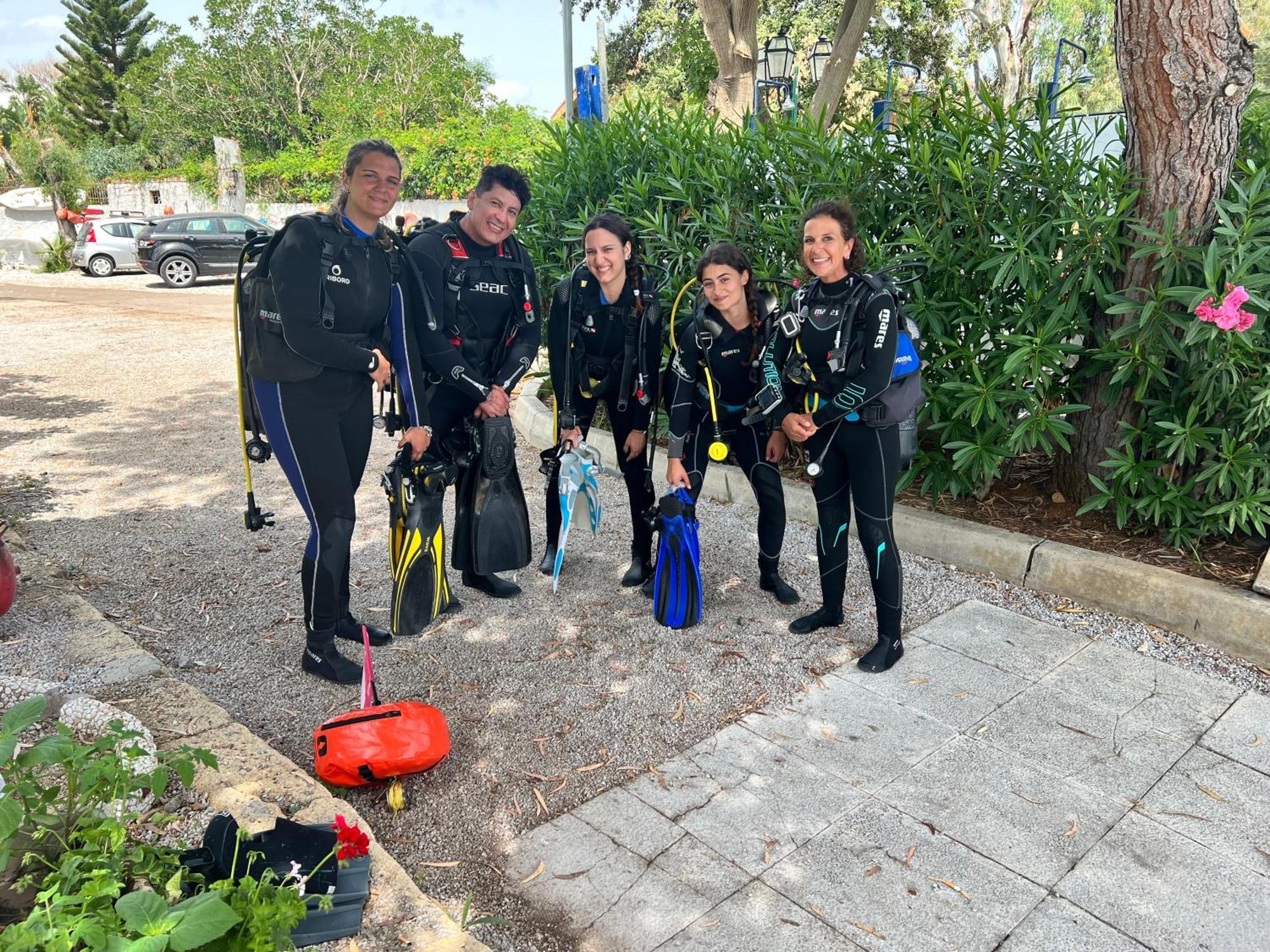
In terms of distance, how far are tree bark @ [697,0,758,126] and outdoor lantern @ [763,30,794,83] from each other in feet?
1.85

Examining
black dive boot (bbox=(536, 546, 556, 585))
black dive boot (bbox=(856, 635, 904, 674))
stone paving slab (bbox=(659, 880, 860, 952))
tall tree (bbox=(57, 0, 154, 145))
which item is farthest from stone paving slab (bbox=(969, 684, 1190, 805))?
tall tree (bbox=(57, 0, 154, 145))

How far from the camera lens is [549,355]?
182 inches

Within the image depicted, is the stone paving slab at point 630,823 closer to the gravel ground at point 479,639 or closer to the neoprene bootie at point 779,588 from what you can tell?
the gravel ground at point 479,639

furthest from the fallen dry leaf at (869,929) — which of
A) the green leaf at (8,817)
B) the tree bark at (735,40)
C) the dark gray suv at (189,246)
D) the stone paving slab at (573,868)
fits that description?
the dark gray suv at (189,246)

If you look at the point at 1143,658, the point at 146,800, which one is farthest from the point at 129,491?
the point at 1143,658

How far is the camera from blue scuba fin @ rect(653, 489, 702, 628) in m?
4.29

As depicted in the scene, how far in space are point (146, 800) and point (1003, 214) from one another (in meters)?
4.63

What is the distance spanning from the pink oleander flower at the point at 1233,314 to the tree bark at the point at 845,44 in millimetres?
9944

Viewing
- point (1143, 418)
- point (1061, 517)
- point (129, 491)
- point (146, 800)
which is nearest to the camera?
point (146, 800)

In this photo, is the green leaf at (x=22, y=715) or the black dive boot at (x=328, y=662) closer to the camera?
the green leaf at (x=22, y=715)

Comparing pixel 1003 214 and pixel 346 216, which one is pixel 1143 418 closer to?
pixel 1003 214

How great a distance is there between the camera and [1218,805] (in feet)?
10.00

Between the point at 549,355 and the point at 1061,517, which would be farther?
the point at 1061,517

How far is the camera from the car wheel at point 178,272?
20.7 m
